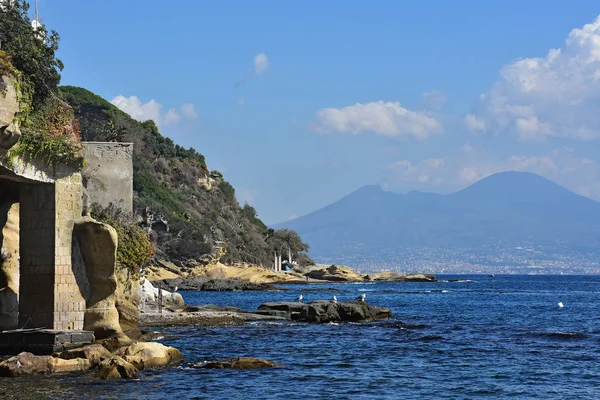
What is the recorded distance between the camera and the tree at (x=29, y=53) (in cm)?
2889

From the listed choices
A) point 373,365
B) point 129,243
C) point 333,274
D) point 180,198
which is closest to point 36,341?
point 129,243

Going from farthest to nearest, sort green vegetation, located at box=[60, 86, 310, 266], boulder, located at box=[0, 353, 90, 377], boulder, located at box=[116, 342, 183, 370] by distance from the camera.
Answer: green vegetation, located at box=[60, 86, 310, 266] < boulder, located at box=[116, 342, 183, 370] < boulder, located at box=[0, 353, 90, 377]

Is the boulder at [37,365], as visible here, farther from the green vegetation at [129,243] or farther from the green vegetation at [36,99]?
the green vegetation at [129,243]

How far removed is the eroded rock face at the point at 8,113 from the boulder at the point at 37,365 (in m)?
5.66

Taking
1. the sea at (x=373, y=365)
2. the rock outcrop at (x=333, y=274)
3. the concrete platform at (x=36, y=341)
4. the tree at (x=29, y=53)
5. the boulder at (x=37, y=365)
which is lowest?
the sea at (x=373, y=365)

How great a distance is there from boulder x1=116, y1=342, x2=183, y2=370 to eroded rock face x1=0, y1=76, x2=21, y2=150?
21.2ft

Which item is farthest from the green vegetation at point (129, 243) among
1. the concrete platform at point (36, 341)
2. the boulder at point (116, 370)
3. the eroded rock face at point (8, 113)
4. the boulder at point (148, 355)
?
the boulder at point (116, 370)

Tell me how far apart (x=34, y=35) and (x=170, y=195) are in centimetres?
7936

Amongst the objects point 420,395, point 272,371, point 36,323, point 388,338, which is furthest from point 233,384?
point 388,338

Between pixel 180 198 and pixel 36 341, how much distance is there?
9056cm

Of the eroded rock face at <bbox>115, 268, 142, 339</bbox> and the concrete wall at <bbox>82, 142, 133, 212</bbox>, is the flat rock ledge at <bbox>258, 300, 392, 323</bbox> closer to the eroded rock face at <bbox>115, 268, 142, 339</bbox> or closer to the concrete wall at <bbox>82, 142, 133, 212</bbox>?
the concrete wall at <bbox>82, 142, 133, 212</bbox>

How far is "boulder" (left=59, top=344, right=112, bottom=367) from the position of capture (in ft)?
79.4

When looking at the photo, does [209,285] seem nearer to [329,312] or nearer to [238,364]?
[329,312]

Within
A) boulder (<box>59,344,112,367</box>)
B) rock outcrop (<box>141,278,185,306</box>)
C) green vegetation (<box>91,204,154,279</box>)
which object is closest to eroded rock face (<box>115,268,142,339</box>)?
green vegetation (<box>91,204,154,279</box>)
